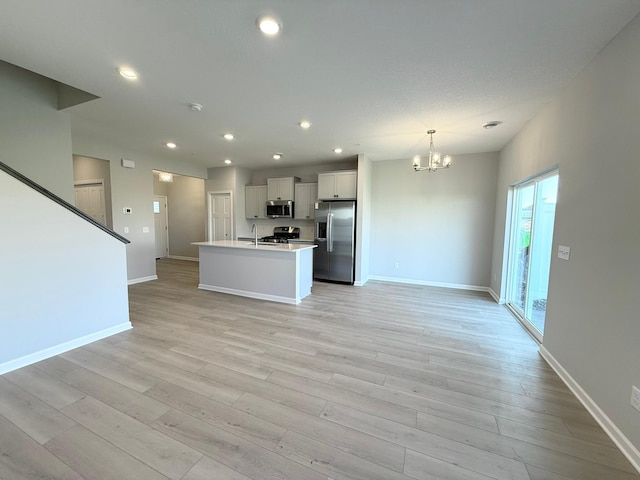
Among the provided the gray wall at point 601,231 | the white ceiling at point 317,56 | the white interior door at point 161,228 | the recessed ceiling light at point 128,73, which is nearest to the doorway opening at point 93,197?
the white ceiling at point 317,56

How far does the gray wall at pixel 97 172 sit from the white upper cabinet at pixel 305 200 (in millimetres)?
3899

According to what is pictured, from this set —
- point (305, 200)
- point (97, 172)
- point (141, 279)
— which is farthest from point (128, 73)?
point (141, 279)

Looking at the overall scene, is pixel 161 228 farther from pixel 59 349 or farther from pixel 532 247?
pixel 532 247

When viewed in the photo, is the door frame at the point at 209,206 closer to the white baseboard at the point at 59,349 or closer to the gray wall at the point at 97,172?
the gray wall at the point at 97,172

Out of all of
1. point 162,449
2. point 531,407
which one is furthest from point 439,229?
point 162,449

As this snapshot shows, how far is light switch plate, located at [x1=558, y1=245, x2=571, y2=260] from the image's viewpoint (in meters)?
2.34

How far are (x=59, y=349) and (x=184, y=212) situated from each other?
20.5 feet

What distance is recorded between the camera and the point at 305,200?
6.41 m

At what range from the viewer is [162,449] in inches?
59.7

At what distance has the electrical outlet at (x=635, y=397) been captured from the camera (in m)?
1.51

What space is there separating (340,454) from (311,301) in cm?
290

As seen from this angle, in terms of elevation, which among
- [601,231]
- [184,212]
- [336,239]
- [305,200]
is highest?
[305,200]

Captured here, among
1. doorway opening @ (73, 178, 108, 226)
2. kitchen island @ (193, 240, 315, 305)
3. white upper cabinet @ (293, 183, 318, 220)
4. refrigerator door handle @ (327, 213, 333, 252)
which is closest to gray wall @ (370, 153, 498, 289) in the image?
refrigerator door handle @ (327, 213, 333, 252)

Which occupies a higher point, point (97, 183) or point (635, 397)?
point (97, 183)
